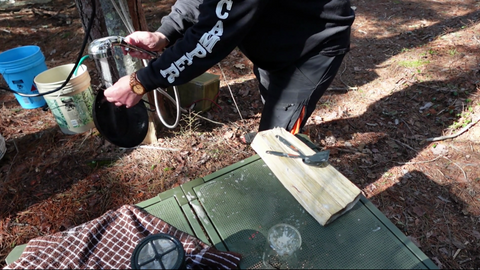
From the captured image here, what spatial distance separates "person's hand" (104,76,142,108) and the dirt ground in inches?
38.9

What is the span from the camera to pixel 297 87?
227 centimetres

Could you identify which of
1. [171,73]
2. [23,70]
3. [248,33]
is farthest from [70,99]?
[248,33]

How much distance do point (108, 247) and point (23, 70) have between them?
3.45 meters

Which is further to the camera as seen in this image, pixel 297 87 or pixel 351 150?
pixel 351 150

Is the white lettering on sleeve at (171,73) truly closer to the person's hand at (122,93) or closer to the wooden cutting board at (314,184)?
the person's hand at (122,93)

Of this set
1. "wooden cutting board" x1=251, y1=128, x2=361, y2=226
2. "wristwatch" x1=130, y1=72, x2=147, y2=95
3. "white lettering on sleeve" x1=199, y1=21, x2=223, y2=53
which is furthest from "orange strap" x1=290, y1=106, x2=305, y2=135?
"wristwatch" x1=130, y1=72, x2=147, y2=95

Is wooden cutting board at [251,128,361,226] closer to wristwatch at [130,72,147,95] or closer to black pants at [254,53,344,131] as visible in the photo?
black pants at [254,53,344,131]

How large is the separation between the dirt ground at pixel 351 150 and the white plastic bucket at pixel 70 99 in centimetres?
16

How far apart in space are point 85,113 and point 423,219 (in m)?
3.76

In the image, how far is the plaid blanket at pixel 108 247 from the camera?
1.20 metres

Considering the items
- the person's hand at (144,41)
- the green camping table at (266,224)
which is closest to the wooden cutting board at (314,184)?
the green camping table at (266,224)

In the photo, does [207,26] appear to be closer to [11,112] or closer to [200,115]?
[200,115]

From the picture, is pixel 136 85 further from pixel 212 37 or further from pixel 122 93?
pixel 212 37

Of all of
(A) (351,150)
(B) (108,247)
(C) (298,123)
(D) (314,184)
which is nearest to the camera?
(B) (108,247)
